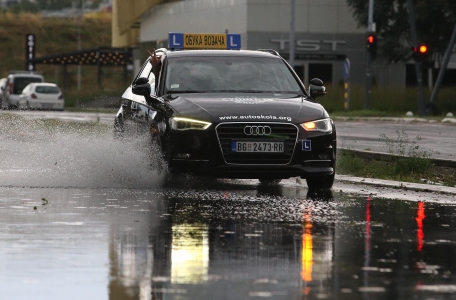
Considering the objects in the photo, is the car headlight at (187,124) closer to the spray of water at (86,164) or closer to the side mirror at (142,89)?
Answer: the spray of water at (86,164)

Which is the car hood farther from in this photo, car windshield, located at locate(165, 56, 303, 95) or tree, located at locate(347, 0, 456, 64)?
tree, located at locate(347, 0, 456, 64)

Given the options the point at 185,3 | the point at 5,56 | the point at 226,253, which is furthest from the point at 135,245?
the point at 5,56

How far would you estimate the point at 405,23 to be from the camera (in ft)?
196

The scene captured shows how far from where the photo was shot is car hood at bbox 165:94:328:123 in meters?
13.0

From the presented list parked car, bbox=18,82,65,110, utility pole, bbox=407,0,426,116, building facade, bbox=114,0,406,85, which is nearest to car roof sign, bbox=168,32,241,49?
utility pole, bbox=407,0,426,116

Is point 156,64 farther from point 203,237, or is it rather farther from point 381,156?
point 203,237

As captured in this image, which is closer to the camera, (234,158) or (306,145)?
(234,158)

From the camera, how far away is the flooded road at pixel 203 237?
6.89 metres

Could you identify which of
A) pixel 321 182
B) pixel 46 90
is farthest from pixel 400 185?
pixel 46 90

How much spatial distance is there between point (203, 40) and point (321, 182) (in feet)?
28.5

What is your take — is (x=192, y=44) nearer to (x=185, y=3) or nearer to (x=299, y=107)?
(x=299, y=107)

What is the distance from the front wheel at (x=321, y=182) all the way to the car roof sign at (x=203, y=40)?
7.91 metres

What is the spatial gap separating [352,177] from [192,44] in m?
7.59

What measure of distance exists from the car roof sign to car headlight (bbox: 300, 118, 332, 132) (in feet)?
27.2
